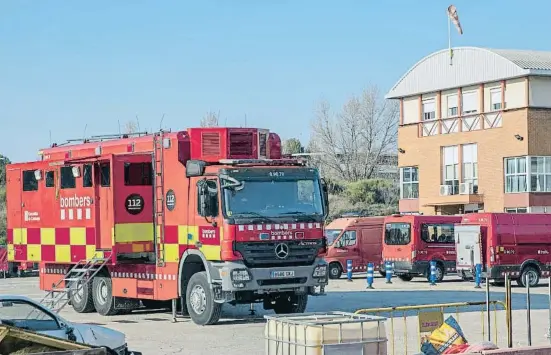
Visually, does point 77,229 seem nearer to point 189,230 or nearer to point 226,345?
point 189,230

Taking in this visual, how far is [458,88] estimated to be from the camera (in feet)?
172

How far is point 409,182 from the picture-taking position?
186 feet

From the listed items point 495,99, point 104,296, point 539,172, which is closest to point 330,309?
point 104,296

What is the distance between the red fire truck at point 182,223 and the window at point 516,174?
94.0ft

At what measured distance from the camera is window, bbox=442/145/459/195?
52.9 meters

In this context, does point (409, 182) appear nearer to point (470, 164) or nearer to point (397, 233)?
point (470, 164)

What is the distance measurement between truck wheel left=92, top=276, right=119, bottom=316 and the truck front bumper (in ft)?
13.5

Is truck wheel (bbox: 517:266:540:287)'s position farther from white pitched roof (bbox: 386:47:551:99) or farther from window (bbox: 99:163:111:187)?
white pitched roof (bbox: 386:47:551:99)

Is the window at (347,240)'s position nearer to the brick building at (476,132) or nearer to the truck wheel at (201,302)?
the brick building at (476,132)

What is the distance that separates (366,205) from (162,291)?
1688 inches

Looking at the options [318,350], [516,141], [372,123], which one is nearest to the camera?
[318,350]

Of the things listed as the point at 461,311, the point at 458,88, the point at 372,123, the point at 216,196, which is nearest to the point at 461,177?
the point at 458,88

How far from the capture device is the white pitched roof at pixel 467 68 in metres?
48.4

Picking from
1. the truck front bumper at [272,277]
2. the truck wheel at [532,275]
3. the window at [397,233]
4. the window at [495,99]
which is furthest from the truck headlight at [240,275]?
the window at [495,99]
